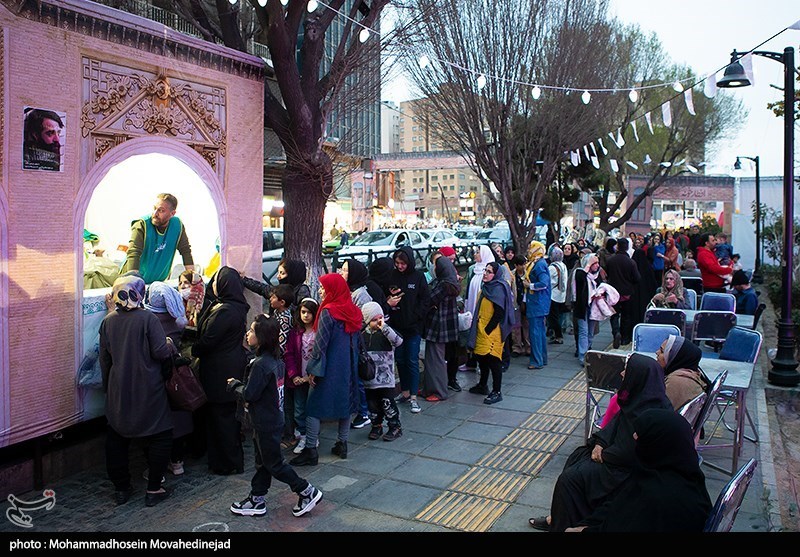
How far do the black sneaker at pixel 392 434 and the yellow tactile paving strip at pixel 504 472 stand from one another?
37.8 inches

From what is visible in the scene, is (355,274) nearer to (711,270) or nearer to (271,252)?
(711,270)

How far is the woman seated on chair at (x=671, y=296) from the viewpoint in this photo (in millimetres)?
9352

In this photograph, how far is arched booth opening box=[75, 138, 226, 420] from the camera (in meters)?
5.71

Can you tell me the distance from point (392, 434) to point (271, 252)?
10.3 meters

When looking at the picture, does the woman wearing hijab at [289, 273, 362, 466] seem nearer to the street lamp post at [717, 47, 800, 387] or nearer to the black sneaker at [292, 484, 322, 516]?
the black sneaker at [292, 484, 322, 516]

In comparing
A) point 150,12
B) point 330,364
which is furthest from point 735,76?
point 150,12

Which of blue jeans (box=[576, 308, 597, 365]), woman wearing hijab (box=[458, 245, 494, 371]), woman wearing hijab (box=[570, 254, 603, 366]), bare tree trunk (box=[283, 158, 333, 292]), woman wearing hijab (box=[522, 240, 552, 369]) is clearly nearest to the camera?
bare tree trunk (box=[283, 158, 333, 292])

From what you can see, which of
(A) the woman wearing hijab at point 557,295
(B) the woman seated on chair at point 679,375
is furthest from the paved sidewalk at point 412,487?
(A) the woman wearing hijab at point 557,295

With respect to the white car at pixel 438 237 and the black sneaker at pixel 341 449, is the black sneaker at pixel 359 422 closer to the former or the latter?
the black sneaker at pixel 341 449

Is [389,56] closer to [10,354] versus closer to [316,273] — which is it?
[316,273]

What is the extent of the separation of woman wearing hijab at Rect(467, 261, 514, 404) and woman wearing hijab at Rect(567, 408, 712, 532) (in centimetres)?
453

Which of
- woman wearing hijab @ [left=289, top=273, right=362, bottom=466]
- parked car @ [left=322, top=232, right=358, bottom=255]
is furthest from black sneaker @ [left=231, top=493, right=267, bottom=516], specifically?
parked car @ [left=322, top=232, right=358, bottom=255]

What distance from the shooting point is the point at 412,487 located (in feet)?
18.4

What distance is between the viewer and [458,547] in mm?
4273
